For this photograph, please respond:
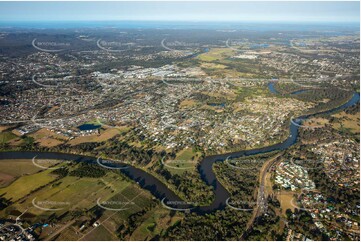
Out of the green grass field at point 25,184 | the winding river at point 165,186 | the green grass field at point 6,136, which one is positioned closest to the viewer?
the winding river at point 165,186

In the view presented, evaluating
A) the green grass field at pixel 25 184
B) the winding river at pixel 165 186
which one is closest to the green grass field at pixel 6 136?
the winding river at pixel 165 186

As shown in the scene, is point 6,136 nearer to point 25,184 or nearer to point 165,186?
point 25,184

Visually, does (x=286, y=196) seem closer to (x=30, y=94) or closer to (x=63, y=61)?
Answer: (x=30, y=94)

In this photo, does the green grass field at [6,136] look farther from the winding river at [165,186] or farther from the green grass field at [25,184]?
the green grass field at [25,184]

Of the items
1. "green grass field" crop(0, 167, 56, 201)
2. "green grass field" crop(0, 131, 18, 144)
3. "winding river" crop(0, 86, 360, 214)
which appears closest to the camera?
"winding river" crop(0, 86, 360, 214)

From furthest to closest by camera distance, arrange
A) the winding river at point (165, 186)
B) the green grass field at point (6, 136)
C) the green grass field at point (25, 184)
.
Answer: the green grass field at point (6, 136) < the green grass field at point (25, 184) < the winding river at point (165, 186)

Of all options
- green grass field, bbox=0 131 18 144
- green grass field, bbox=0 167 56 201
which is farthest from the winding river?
green grass field, bbox=0 167 56 201

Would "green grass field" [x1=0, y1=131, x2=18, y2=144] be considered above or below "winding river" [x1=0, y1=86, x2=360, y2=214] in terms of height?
above

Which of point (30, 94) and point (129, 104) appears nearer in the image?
point (129, 104)

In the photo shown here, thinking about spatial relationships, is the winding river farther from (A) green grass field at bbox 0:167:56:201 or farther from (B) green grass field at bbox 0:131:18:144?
(A) green grass field at bbox 0:167:56:201

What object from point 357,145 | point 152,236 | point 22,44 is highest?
point 22,44

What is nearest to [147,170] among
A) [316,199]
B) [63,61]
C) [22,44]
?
[316,199]
